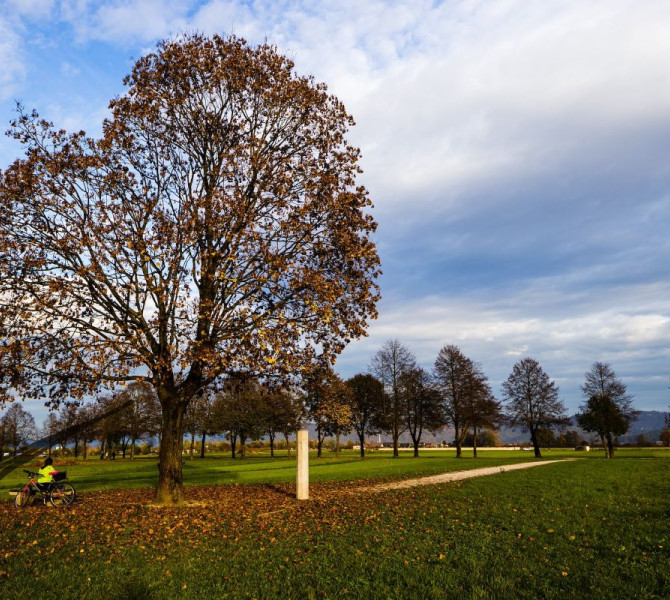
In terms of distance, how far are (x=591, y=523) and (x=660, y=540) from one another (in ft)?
7.38

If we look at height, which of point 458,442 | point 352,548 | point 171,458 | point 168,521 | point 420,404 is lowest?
point 168,521

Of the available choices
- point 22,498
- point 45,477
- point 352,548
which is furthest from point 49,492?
point 352,548

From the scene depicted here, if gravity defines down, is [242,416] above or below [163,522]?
above

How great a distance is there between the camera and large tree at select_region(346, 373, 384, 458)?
261 feet

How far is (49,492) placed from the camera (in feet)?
55.1

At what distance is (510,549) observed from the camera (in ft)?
31.8

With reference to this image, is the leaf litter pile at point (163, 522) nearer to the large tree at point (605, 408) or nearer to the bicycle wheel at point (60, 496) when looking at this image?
the bicycle wheel at point (60, 496)

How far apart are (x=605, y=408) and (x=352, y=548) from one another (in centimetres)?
6751

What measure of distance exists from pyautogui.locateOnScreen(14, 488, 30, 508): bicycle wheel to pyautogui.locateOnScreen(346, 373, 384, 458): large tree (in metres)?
63.4

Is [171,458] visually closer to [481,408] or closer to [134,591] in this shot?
[134,591]

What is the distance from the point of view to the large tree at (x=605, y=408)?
65.0 m

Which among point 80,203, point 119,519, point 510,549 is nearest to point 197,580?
point 510,549

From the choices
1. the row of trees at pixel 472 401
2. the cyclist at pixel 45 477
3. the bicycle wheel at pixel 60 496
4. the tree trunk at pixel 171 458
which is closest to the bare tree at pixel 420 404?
the row of trees at pixel 472 401

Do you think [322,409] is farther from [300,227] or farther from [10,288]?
[10,288]
